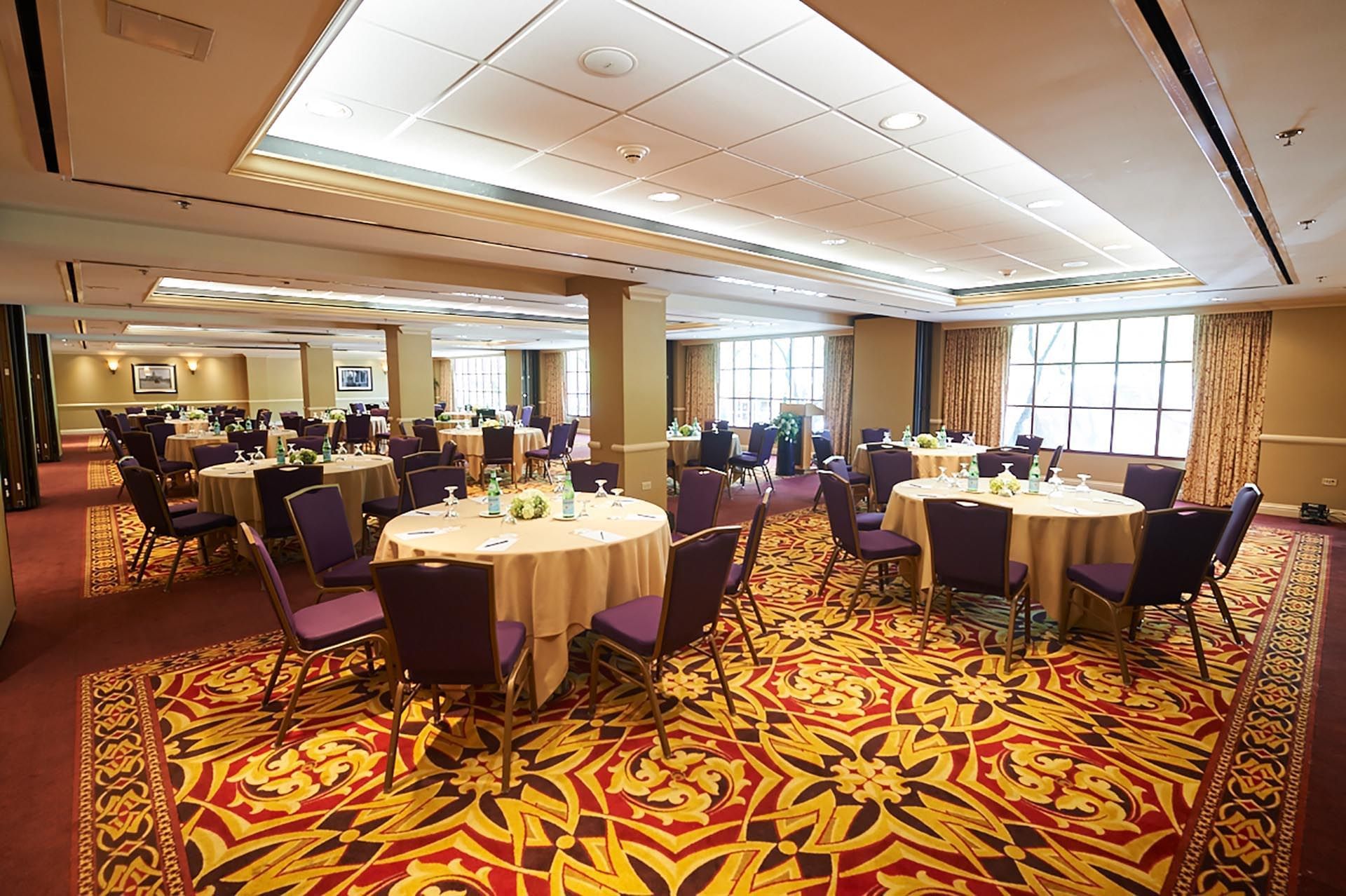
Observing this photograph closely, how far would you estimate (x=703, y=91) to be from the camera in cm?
285

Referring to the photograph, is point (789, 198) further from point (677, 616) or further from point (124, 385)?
point (124, 385)

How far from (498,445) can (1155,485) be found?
777 centimetres

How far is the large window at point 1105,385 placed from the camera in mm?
9484

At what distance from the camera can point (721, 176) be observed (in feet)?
13.3

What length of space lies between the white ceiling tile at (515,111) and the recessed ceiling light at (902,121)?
4.51 feet

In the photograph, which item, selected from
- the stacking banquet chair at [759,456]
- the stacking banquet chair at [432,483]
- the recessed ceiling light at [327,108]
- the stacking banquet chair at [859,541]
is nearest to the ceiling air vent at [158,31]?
the recessed ceiling light at [327,108]

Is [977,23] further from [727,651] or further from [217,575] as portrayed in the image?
[217,575]

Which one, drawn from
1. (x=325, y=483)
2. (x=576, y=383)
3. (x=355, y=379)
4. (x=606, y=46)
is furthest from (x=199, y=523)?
(x=355, y=379)

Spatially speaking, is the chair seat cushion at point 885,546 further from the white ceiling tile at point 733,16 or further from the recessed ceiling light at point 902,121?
the white ceiling tile at point 733,16

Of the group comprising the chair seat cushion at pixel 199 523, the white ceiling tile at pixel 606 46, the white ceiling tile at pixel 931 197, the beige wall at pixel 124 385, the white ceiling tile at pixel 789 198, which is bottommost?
the chair seat cushion at pixel 199 523

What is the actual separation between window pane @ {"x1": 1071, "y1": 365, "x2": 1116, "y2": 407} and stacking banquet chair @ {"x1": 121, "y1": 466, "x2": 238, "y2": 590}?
11.4m

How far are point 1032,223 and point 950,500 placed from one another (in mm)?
2874

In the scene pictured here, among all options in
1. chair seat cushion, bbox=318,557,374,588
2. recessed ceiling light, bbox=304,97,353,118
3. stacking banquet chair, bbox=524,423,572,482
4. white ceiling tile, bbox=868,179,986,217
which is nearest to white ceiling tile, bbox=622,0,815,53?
recessed ceiling light, bbox=304,97,353,118

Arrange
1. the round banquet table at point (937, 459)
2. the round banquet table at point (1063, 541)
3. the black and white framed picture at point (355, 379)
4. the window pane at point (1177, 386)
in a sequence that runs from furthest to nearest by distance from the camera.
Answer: the black and white framed picture at point (355, 379), the window pane at point (1177, 386), the round banquet table at point (937, 459), the round banquet table at point (1063, 541)
